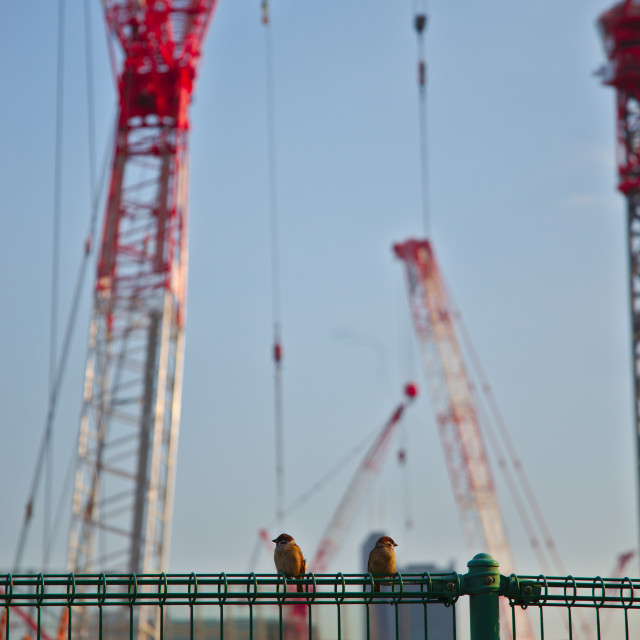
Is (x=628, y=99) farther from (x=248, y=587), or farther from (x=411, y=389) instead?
(x=411, y=389)

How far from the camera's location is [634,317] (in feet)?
196

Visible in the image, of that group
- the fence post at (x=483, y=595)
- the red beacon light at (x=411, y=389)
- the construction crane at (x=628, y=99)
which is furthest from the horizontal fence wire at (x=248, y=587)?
the red beacon light at (x=411, y=389)

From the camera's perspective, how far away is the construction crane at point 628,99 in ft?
196

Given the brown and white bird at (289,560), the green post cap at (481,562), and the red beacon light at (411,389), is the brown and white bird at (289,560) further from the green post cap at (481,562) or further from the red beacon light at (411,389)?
the red beacon light at (411,389)

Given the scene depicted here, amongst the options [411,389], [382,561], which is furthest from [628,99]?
[411,389]

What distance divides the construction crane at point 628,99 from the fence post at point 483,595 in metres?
49.5

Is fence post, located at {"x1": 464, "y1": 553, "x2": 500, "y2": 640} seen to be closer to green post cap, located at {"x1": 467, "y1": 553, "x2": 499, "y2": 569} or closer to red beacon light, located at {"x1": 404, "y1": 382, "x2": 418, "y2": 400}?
green post cap, located at {"x1": 467, "y1": 553, "x2": 499, "y2": 569}

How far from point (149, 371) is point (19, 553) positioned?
9717mm

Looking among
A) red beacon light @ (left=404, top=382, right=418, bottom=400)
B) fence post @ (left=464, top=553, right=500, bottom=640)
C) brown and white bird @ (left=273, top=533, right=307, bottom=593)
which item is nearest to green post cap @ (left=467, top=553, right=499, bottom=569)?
fence post @ (left=464, top=553, right=500, bottom=640)

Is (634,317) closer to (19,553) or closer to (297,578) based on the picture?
(19,553)

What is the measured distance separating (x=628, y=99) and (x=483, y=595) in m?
53.1

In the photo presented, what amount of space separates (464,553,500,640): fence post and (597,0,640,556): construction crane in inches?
1950

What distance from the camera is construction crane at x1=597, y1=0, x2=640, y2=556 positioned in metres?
59.9

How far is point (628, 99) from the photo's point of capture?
6075 centimetres
